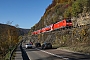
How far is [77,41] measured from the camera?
38531 millimetres

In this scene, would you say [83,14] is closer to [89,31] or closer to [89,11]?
[89,11]

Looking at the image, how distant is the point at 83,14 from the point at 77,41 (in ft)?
28.6

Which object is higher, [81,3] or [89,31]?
[81,3]

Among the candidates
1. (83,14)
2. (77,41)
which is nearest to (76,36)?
(77,41)

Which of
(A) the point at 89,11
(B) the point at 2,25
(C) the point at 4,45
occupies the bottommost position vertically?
(C) the point at 4,45

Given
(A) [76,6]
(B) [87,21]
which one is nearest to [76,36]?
(B) [87,21]

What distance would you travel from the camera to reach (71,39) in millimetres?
41406

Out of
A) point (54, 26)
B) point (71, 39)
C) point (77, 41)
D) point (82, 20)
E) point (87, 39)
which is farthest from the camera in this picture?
point (54, 26)

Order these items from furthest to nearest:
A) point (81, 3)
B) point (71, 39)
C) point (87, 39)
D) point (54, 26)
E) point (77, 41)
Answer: point (54, 26), point (81, 3), point (71, 39), point (77, 41), point (87, 39)

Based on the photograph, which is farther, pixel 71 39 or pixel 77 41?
pixel 71 39

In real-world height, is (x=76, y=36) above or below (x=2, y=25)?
below

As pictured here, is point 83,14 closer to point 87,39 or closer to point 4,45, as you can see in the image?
point 87,39

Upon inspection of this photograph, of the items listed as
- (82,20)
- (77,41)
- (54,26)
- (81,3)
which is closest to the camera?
(77,41)

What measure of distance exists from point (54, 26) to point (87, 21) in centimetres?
2595
